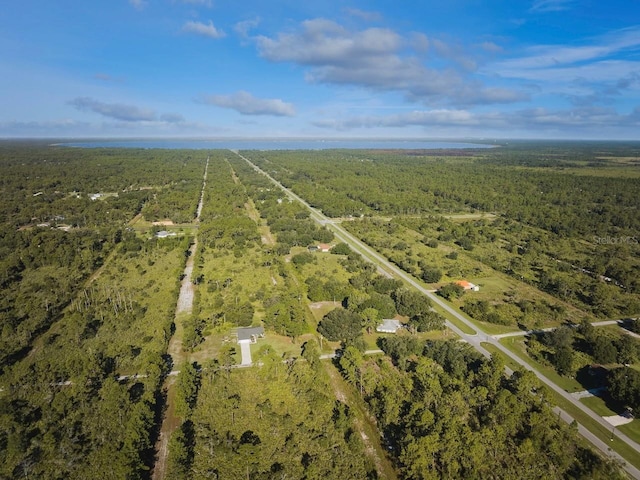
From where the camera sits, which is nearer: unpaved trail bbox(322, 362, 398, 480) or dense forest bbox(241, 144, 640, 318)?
unpaved trail bbox(322, 362, 398, 480)

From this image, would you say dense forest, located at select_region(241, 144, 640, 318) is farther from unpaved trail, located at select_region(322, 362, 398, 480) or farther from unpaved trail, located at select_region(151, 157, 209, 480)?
unpaved trail, located at select_region(151, 157, 209, 480)

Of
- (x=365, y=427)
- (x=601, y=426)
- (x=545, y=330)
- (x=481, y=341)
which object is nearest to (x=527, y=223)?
(x=545, y=330)

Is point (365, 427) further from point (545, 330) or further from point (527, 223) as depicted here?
point (527, 223)

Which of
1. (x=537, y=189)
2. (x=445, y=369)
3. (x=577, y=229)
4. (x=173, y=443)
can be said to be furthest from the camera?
(x=537, y=189)

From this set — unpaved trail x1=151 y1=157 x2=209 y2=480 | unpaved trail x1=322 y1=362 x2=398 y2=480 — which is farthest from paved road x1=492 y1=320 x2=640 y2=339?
unpaved trail x1=151 y1=157 x2=209 y2=480

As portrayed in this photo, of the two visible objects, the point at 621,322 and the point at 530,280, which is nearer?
the point at 621,322

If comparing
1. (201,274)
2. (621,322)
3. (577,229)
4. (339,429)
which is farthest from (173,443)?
(577,229)

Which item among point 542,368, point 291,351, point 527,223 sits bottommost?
point 542,368

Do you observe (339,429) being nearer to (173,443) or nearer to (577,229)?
(173,443)

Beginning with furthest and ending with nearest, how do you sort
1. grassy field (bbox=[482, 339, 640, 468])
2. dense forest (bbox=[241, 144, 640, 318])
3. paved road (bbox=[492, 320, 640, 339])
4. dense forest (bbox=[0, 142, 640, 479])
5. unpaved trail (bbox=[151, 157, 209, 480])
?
dense forest (bbox=[241, 144, 640, 318]) < paved road (bbox=[492, 320, 640, 339]) < grassy field (bbox=[482, 339, 640, 468]) < unpaved trail (bbox=[151, 157, 209, 480]) < dense forest (bbox=[0, 142, 640, 479])
